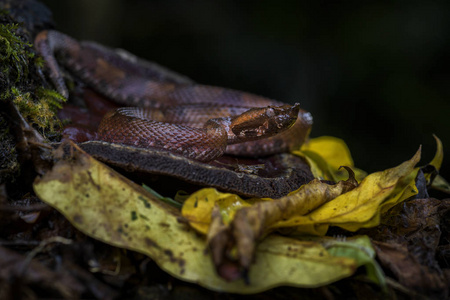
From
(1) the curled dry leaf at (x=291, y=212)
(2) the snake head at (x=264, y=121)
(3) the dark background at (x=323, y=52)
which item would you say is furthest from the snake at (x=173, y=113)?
(3) the dark background at (x=323, y=52)

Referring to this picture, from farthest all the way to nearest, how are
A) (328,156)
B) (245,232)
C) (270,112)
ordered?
1. (328,156)
2. (270,112)
3. (245,232)

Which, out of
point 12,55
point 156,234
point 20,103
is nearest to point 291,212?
point 156,234

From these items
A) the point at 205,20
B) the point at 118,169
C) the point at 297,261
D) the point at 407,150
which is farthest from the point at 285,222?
the point at 205,20

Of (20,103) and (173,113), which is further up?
(20,103)

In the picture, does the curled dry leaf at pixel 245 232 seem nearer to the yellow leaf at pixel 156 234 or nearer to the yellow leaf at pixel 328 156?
the yellow leaf at pixel 156 234

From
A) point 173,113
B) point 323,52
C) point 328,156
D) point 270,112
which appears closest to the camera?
point 270,112

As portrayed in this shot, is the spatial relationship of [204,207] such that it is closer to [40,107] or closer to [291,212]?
[291,212]
